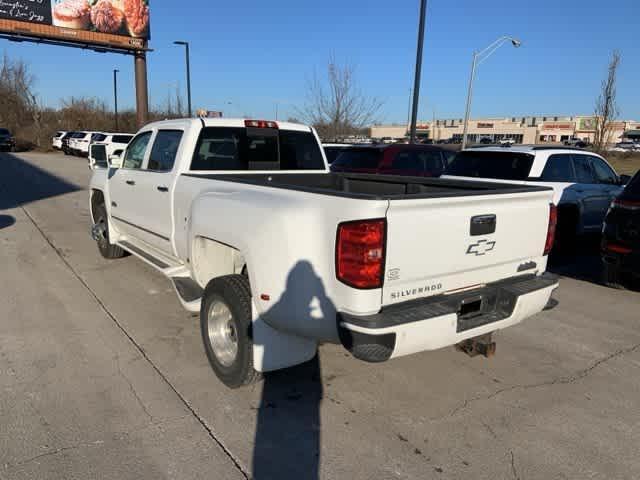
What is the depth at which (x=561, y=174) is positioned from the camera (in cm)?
748

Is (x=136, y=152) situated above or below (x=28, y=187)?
above

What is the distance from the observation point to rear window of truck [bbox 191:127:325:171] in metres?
4.70

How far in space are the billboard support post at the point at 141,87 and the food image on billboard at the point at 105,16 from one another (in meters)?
1.50

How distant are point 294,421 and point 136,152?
3.99 metres

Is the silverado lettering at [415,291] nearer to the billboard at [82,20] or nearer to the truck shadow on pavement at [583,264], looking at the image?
the truck shadow on pavement at [583,264]

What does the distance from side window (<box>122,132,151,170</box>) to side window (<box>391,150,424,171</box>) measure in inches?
240

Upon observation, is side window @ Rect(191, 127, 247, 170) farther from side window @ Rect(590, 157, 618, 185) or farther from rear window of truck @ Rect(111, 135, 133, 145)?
rear window of truck @ Rect(111, 135, 133, 145)

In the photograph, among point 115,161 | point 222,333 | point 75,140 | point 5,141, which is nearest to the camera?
point 222,333

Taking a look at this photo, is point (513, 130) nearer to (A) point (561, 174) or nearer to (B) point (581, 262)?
(B) point (581, 262)

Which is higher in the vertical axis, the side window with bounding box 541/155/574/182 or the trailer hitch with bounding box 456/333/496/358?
the side window with bounding box 541/155/574/182

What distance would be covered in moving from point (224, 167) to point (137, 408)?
8.05 ft

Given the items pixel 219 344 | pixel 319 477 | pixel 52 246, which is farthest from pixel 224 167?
pixel 52 246

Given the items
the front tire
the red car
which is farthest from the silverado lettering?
the red car

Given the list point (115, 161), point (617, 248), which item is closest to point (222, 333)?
point (115, 161)
